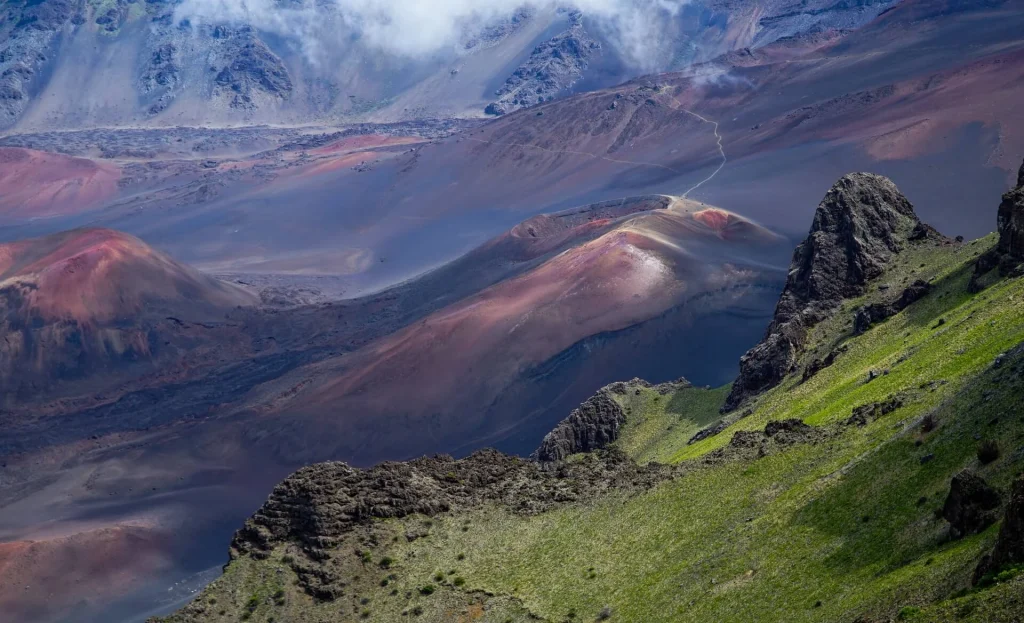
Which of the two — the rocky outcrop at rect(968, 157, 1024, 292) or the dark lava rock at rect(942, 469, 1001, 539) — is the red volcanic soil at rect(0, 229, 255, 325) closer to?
the rocky outcrop at rect(968, 157, 1024, 292)

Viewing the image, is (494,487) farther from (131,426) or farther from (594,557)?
(131,426)

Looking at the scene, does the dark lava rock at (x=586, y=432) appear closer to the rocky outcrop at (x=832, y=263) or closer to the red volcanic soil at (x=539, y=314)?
the rocky outcrop at (x=832, y=263)

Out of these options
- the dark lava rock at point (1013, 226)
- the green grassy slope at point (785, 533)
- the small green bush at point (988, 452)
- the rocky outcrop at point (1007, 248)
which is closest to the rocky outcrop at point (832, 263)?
the green grassy slope at point (785, 533)

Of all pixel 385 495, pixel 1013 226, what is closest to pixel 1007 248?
pixel 1013 226

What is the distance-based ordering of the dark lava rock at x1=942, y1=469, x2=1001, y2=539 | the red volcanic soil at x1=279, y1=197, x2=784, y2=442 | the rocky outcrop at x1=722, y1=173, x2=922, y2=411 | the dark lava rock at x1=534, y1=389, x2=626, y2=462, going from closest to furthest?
the dark lava rock at x1=942, y1=469, x2=1001, y2=539, the rocky outcrop at x1=722, y1=173, x2=922, y2=411, the dark lava rock at x1=534, y1=389, x2=626, y2=462, the red volcanic soil at x1=279, y1=197, x2=784, y2=442

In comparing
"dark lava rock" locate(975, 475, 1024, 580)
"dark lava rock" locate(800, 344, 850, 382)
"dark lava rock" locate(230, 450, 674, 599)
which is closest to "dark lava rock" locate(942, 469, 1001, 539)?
"dark lava rock" locate(975, 475, 1024, 580)

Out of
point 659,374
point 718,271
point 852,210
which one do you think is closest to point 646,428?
point 852,210

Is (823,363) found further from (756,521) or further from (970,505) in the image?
(970,505)
